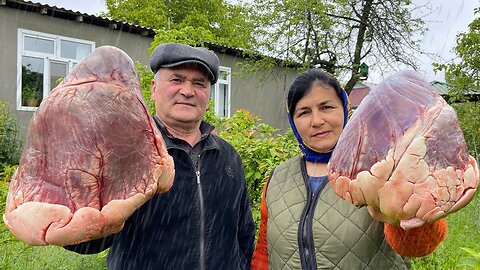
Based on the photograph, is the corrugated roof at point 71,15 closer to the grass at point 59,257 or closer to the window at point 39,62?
the window at point 39,62

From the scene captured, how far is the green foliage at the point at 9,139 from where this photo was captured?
9.79 meters

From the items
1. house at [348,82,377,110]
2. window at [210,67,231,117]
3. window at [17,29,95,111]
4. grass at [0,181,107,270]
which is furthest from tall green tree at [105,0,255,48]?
grass at [0,181,107,270]

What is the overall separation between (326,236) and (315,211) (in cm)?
14

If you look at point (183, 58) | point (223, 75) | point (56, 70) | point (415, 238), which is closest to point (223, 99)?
point (223, 75)

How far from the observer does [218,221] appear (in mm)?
2551

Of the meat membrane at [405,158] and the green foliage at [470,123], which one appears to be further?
the green foliage at [470,123]

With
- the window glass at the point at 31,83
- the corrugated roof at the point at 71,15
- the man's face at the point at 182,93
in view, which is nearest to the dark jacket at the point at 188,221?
the man's face at the point at 182,93

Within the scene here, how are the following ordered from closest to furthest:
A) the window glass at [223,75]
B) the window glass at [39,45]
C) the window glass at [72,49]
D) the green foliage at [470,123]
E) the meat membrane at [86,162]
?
the meat membrane at [86,162]
the green foliage at [470,123]
the window glass at [39,45]
the window glass at [72,49]
the window glass at [223,75]

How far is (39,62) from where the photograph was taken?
11.3 m

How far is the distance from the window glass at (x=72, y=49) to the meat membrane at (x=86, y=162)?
10922 millimetres

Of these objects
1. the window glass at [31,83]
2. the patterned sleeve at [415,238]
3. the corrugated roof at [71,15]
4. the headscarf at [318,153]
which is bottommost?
the window glass at [31,83]

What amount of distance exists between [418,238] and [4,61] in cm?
1066

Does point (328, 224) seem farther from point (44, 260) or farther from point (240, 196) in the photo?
point (44, 260)

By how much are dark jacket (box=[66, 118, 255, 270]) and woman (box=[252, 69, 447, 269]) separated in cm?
24
